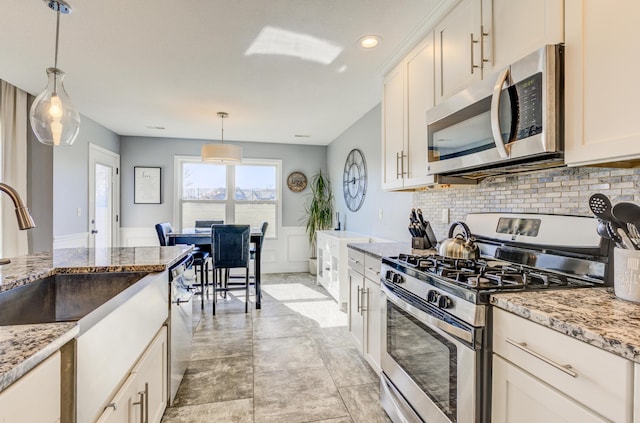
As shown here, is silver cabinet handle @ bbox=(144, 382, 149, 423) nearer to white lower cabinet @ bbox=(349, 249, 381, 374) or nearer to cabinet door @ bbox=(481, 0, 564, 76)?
white lower cabinet @ bbox=(349, 249, 381, 374)

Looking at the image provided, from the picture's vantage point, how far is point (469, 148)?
1.64 meters

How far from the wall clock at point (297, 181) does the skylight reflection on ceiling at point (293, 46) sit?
11.3 feet

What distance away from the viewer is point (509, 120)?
1.36 m

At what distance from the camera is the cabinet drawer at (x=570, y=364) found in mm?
753

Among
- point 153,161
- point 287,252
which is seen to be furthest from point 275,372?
point 153,161

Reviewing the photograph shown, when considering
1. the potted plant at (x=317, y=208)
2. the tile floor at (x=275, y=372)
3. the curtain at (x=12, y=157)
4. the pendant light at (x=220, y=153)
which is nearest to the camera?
the tile floor at (x=275, y=372)

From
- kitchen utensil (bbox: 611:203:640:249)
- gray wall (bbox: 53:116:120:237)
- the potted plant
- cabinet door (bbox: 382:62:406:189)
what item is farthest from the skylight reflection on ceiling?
the potted plant

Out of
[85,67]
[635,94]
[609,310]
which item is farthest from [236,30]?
[609,310]

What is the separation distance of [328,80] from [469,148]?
177cm

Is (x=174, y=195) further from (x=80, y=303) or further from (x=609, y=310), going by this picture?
(x=609, y=310)

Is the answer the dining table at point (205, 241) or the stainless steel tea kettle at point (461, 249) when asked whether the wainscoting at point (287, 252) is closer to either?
the dining table at point (205, 241)

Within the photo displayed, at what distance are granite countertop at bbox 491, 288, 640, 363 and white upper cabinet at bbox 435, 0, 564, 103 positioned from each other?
0.94m

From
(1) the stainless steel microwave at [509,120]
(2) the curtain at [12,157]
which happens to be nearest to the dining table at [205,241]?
(2) the curtain at [12,157]

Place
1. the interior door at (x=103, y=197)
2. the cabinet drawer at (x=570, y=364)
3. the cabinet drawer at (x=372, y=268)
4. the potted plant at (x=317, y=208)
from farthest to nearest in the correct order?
the potted plant at (x=317, y=208), the interior door at (x=103, y=197), the cabinet drawer at (x=372, y=268), the cabinet drawer at (x=570, y=364)
